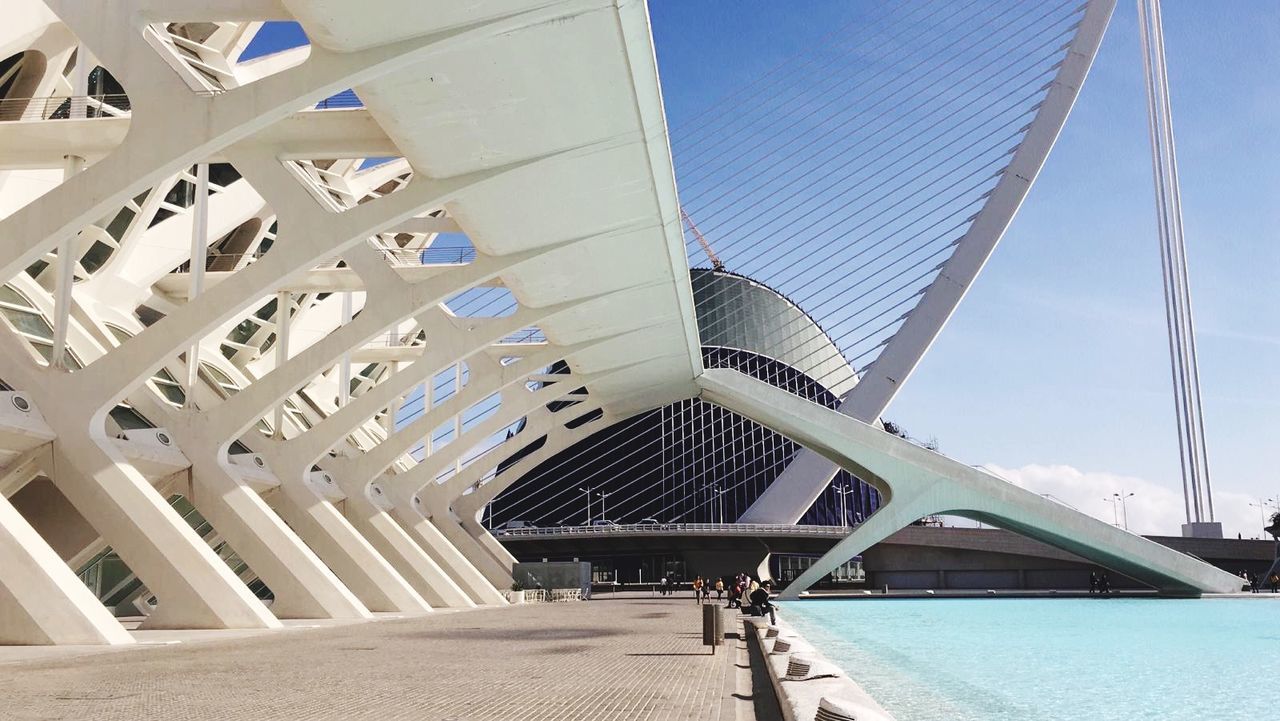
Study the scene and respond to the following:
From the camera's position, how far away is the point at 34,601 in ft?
32.3

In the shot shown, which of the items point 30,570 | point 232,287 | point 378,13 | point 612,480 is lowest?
point 30,570

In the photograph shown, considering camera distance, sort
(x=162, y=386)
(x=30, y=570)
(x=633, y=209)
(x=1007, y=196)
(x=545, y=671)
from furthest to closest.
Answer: (x=1007, y=196) → (x=162, y=386) → (x=633, y=209) → (x=30, y=570) → (x=545, y=671)

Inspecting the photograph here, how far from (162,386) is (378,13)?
1218cm

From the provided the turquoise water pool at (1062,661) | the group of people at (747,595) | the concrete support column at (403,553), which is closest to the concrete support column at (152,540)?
the group of people at (747,595)

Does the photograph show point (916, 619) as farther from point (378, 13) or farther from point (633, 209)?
point (378, 13)

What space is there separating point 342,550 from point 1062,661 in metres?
11.3

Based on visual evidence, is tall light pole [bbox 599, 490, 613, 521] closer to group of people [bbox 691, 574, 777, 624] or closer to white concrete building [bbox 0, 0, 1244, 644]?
group of people [bbox 691, 574, 777, 624]

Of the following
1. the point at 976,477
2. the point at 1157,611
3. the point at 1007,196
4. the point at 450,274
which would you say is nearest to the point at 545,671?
the point at 450,274

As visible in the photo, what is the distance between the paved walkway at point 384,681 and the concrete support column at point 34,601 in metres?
Result: 0.77

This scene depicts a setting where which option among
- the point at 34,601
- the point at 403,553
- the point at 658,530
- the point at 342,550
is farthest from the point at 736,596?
the point at 658,530

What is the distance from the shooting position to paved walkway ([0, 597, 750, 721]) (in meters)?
5.92

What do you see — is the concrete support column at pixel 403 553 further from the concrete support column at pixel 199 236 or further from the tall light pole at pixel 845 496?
the tall light pole at pixel 845 496

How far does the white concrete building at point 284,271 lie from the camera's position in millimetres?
9766

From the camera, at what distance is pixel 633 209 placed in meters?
14.2
